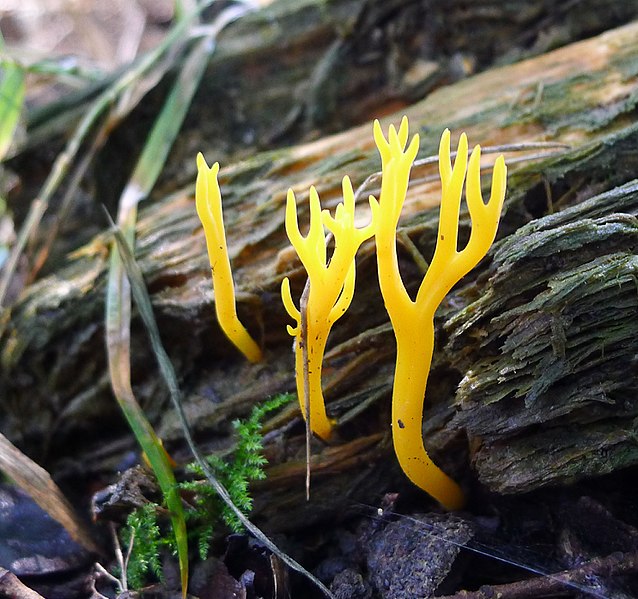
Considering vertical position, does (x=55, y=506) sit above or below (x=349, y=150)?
below

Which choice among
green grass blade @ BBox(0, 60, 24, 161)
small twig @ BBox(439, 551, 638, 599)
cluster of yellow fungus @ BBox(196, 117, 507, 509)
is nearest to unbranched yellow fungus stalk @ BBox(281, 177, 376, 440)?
cluster of yellow fungus @ BBox(196, 117, 507, 509)

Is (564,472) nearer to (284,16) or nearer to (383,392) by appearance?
(383,392)

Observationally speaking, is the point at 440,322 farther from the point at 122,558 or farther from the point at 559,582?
the point at 122,558

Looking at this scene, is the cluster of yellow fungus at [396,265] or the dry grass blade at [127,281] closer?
the cluster of yellow fungus at [396,265]

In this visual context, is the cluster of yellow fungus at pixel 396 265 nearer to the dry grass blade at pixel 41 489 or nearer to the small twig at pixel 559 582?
the small twig at pixel 559 582

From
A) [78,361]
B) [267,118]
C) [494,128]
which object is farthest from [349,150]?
[78,361]

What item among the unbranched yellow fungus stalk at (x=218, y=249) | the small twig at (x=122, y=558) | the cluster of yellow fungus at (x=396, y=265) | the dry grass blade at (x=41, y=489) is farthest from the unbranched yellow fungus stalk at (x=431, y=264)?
the dry grass blade at (x=41, y=489)
